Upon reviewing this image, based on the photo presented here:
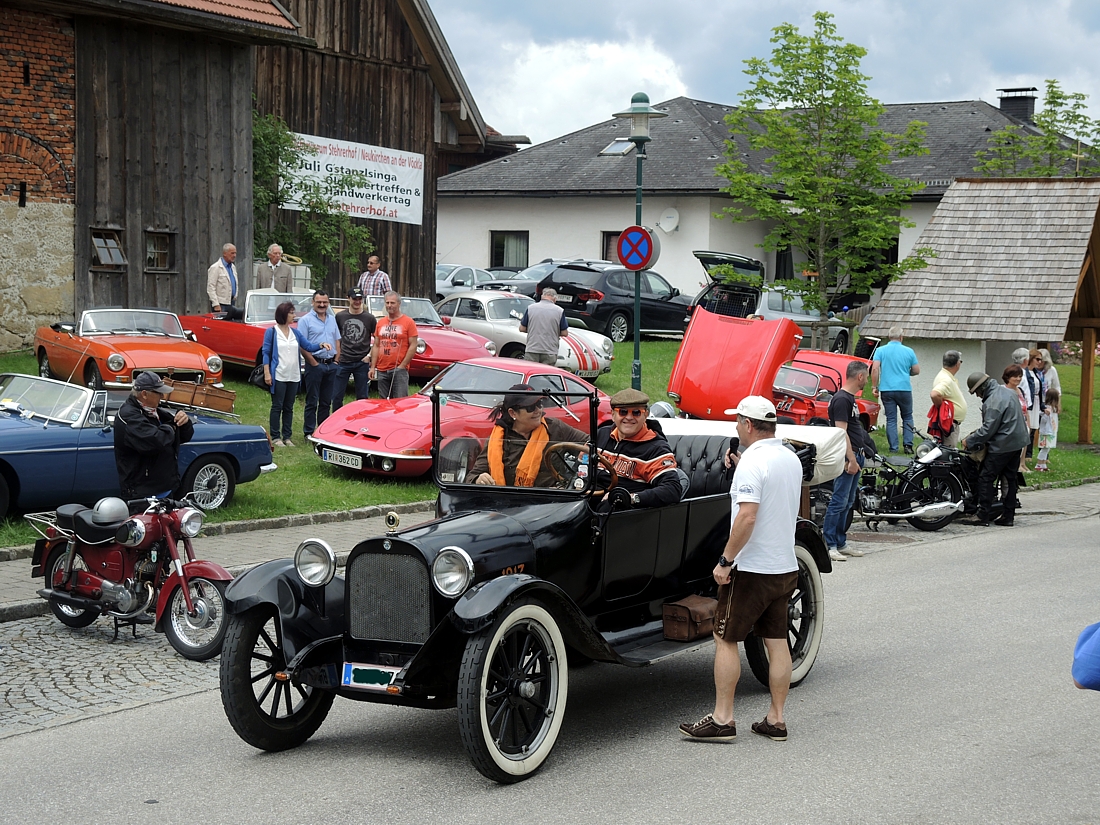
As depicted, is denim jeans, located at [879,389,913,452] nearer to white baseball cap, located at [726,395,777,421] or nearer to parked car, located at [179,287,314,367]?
parked car, located at [179,287,314,367]

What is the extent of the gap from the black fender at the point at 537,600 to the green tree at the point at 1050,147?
112 feet

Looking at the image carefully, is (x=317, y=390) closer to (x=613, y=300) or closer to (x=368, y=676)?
(x=368, y=676)

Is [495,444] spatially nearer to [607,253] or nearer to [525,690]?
[525,690]

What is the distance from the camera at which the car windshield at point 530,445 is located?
266 inches

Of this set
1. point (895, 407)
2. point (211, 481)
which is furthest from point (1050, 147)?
point (211, 481)

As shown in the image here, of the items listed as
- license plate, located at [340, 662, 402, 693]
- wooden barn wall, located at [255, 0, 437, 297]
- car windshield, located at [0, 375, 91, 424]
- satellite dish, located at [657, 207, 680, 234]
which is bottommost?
license plate, located at [340, 662, 402, 693]

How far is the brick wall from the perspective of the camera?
20.4 m

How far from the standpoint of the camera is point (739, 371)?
720 inches

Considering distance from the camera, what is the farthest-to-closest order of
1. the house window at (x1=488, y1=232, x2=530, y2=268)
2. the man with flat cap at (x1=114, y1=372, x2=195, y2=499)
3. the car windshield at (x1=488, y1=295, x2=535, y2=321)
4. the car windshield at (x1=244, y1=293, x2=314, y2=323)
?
the house window at (x1=488, y1=232, x2=530, y2=268) < the car windshield at (x1=488, y1=295, x2=535, y2=321) < the car windshield at (x1=244, y1=293, x2=314, y2=323) < the man with flat cap at (x1=114, y1=372, x2=195, y2=499)

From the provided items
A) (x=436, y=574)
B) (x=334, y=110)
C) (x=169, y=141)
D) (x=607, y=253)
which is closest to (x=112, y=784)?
(x=436, y=574)

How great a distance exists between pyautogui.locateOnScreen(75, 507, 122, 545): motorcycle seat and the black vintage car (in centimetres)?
208

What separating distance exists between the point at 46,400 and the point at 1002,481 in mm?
10899

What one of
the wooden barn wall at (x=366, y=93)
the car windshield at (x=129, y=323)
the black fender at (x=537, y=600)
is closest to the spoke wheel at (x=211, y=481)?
the car windshield at (x=129, y=323)

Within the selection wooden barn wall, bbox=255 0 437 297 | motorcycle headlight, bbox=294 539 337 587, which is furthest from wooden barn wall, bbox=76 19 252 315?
motorcycle headlight, bbox=294 539 337 587
